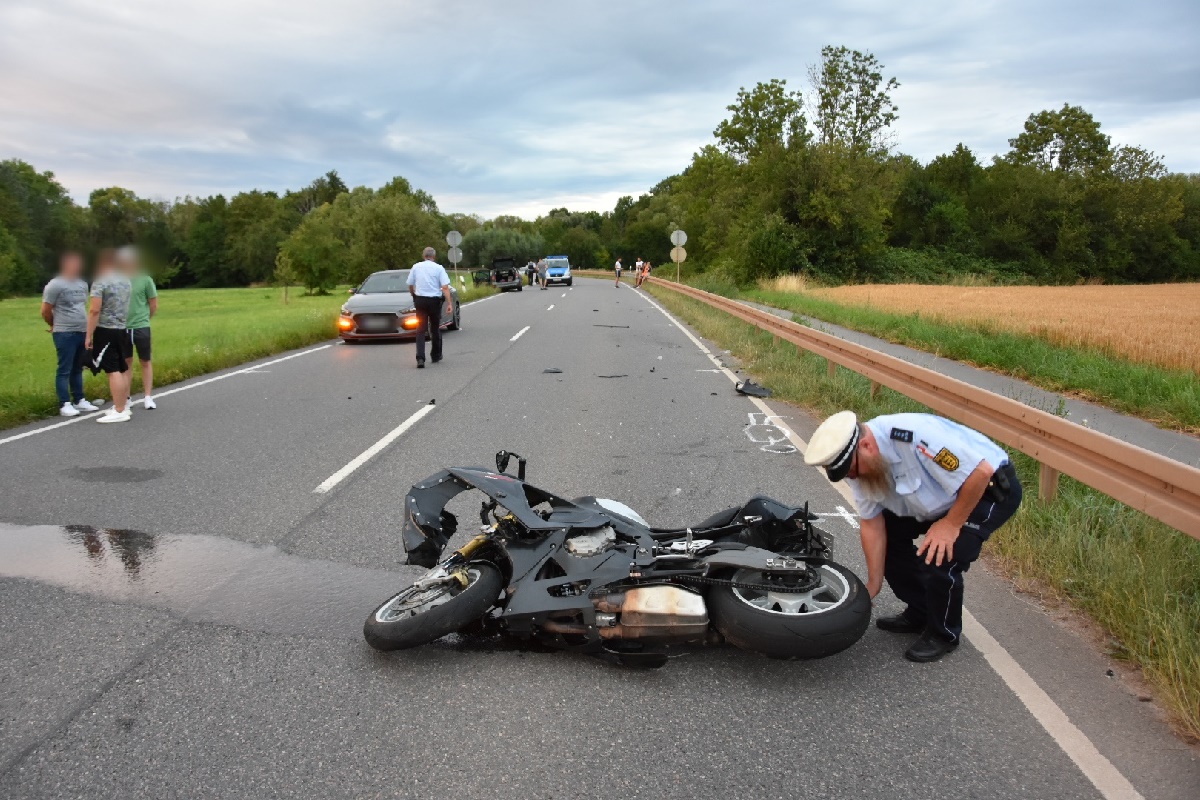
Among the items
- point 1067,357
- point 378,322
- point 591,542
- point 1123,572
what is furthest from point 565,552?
point 378,322

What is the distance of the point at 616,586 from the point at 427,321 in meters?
11.2

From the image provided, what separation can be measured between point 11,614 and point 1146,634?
5.32 metres

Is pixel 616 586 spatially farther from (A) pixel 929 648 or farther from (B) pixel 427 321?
(B) pixel 427 321

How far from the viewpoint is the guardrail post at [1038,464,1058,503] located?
5270 mm

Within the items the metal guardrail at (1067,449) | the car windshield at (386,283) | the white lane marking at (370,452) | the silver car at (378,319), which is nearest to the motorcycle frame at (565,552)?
the metal guardrail at (1067,449)

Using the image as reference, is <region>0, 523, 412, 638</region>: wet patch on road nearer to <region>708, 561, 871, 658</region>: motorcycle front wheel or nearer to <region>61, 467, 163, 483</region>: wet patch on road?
<region>61, 467, 163, 483</region>: wet patch on road

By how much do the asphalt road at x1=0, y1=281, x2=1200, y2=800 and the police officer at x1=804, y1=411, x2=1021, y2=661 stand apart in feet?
0.86

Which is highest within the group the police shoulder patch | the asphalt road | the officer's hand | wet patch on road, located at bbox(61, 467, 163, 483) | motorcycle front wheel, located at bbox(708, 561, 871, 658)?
the police shoulder patch

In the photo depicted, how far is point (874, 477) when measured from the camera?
362 centimetres

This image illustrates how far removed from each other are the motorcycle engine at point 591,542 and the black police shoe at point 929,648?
1404mm

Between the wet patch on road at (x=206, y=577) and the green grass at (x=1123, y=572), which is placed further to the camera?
the wet patch on road at (x=206, y=577)

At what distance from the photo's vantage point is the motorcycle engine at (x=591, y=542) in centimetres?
378

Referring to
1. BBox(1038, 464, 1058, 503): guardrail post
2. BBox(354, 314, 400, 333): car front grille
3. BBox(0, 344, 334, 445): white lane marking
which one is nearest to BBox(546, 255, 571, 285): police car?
BBox(354, 314, 400, 333): car front grille

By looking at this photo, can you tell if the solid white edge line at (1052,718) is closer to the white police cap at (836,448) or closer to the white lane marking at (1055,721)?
the white lane marking at (1055,721)
